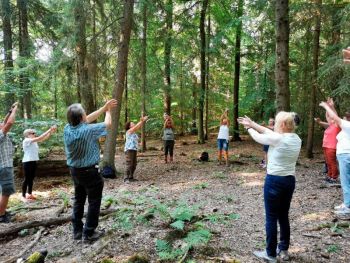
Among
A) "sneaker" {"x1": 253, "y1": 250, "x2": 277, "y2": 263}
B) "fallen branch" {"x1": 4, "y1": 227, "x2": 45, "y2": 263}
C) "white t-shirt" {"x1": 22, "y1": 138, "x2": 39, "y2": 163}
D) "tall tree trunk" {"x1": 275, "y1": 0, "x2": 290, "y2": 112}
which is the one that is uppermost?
"tall tree trunk" {"x1": 275, "y1": 0, "x2": 290, "y2": 112}

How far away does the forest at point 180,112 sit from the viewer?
505 centimetres

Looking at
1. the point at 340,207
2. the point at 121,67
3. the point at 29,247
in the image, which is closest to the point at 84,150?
the point at 29,247

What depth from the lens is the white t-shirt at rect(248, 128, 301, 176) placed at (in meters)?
4.11

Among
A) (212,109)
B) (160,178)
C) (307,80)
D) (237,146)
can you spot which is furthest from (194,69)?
(160,178)

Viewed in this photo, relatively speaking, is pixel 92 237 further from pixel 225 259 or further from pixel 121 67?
pixel 121 67

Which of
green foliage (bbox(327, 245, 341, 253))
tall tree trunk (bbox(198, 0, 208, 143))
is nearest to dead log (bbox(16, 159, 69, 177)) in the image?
green foliage (bbox(327, 245, 341, 253))

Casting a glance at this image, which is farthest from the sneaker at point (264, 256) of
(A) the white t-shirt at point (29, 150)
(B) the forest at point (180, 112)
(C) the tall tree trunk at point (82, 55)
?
(C) the tall tree trunk at point (82, 55)

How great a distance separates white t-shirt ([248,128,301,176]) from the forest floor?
123cm

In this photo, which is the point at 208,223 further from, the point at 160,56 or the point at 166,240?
the point at 160,56

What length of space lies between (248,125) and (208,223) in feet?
6.76

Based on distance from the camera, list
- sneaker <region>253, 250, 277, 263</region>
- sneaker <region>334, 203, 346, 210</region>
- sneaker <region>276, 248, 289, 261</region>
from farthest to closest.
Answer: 1. sneaker <region>334, 203, 346, 210</region>
2. sneaker <region>276, 248, 289, 261</region>
3. sneaker <region>253, 250, 277, 263</region>

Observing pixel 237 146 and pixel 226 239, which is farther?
pixel 237 146

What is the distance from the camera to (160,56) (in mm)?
25047

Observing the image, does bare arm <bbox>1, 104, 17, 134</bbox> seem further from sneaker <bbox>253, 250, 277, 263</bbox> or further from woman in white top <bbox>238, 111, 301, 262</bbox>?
sneaker <bbox>253, 250, 277, 263</bbox>
